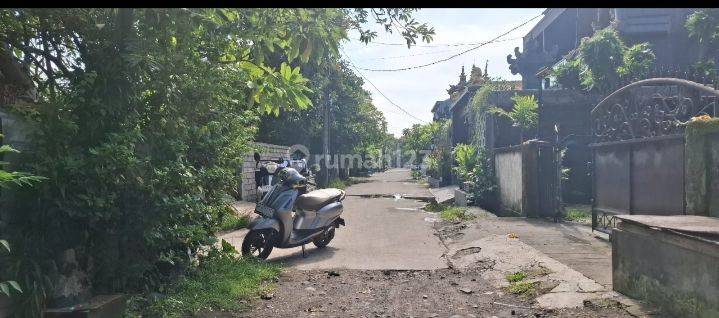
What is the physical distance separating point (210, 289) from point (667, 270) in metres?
3.88

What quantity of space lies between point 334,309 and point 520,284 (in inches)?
77.0

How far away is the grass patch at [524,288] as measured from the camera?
16.5 ft

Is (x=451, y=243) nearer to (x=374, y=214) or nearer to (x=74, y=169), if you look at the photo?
(x=374, y=214)

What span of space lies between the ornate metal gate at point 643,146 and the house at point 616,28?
15.7ft

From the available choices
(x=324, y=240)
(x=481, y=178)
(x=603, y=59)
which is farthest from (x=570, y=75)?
(x=324, y=240)

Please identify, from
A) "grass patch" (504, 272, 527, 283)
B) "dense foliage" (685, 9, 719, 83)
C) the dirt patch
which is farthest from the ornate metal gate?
"dense foliage" (685, 9, 719, 83)

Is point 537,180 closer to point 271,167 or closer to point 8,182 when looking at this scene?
point 271,167

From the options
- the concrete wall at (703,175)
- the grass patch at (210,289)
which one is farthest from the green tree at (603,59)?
the grass patch at (210,289)

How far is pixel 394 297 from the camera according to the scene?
202 inches

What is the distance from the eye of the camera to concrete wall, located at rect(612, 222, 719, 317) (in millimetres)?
3484

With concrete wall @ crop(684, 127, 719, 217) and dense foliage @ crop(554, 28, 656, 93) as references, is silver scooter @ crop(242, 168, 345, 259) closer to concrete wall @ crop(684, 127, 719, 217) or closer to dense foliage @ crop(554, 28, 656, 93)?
concrete wall @ crop(684, 127, 719, 217)

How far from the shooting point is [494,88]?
14586mm

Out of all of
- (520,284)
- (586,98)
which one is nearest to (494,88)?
(586,98)

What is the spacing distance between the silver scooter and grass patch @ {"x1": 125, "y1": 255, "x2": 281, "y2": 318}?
18.1 inches
